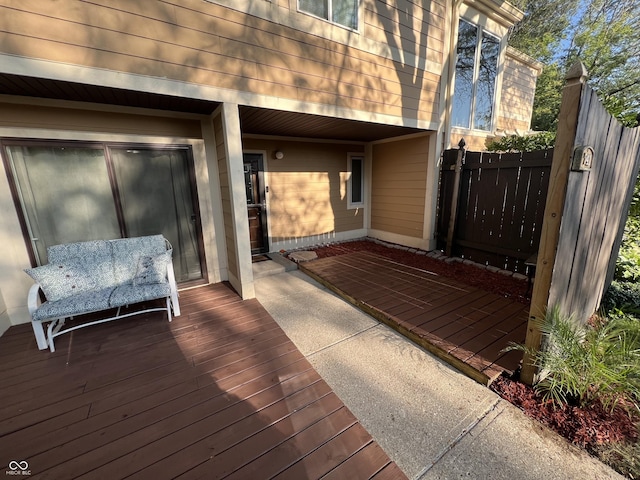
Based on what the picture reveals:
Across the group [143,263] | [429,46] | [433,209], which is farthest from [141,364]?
[429,46]

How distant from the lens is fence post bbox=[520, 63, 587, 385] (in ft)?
4.94

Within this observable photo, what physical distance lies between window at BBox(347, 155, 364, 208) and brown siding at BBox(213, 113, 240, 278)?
3503 mm

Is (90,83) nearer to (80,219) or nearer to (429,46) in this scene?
(80,219)

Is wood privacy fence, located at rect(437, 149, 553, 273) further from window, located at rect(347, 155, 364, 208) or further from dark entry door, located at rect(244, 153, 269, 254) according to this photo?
dark entry door, located at rect(244, 153, 269, 254)

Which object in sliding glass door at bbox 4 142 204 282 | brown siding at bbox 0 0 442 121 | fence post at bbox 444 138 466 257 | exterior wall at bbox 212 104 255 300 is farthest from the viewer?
fence post at bbox 444 138 466 257

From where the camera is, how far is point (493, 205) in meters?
4.11

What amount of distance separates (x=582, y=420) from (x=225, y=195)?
384 centimetres

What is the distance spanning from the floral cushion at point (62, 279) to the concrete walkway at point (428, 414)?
220 centimetres

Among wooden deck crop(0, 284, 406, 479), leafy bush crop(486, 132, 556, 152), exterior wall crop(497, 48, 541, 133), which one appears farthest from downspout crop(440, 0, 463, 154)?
wooden deck crop(0, 284, 406, 479)

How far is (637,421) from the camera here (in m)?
1.60

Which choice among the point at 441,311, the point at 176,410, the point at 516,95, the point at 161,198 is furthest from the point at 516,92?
the point at 176,410

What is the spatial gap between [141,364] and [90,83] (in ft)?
8.11

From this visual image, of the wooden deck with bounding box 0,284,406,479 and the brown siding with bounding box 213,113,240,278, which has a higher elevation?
the brown siding with bounding box 213,113,240,278

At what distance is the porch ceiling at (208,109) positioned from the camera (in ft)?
7.54
